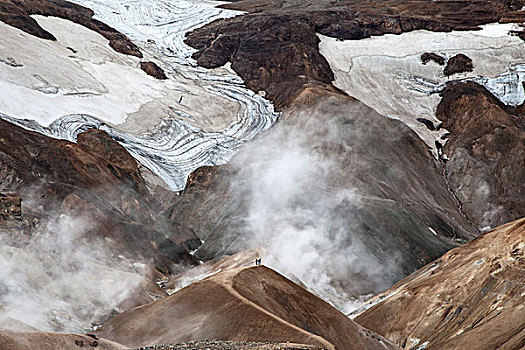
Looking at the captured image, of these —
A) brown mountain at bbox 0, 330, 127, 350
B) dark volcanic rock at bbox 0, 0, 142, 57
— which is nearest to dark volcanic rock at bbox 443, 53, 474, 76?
dark volcanic rock at bbox 0, 0, 142, 57

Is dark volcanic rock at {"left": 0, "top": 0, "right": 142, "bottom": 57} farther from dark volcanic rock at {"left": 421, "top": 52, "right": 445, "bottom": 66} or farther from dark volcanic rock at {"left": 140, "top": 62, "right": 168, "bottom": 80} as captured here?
dark volcanic rock at {"left": 421, "top": 52, "right": 445, "bottom": 66}

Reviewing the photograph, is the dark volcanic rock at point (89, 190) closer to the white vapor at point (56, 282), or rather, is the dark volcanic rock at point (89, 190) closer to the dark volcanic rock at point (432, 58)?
the white vapor at point (56, 282)

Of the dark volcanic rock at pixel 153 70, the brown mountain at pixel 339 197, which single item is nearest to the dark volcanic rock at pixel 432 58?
the brown mountain at pixel 339 197

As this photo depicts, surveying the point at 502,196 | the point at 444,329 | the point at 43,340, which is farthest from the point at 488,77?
the point at 43,340

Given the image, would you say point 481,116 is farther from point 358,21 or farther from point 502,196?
point 358,21

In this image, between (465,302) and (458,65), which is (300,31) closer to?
(458,65)

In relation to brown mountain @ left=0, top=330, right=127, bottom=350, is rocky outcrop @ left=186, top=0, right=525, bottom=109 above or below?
below
